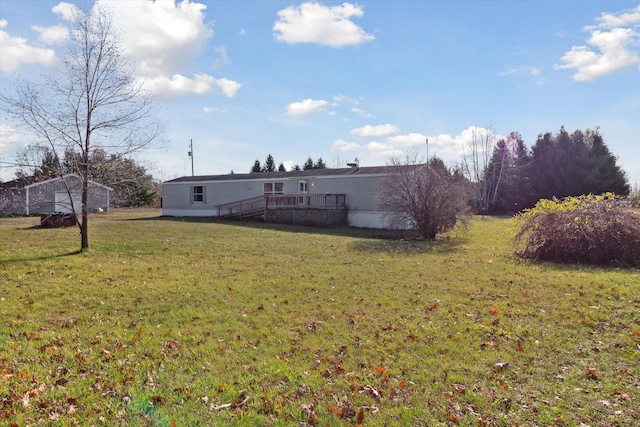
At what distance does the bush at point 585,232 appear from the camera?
33.6 ft

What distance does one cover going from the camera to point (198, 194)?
96.0ft

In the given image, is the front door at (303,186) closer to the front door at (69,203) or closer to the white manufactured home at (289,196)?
the white manufactured home at (289,196)

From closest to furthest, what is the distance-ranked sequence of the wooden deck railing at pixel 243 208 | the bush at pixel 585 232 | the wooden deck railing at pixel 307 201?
the bush at pixel 585 232, the wooden deck railing at pixel 307 201, the wooden deck railing at pixel 243 208

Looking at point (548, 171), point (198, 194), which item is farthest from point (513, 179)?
point (198, 194)

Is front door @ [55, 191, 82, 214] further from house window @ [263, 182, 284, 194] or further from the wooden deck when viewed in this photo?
house window @ [263, 182, 284, 194]

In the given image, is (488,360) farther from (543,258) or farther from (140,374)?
(543,258)

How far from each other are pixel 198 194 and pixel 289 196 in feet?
29.5

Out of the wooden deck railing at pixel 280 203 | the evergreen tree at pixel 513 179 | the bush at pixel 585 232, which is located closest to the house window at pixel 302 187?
the wooden deck railing at pixel 280 203

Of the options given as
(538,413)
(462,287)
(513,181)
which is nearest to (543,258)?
(462,287)

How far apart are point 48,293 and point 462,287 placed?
7385 mm

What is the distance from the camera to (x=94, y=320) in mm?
5578

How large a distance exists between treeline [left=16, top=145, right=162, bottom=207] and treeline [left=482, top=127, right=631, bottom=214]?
3246cm

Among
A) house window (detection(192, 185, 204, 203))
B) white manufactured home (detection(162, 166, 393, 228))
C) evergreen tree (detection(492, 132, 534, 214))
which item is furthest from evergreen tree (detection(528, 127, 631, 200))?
house window (detection(192, 185, 204, 203))

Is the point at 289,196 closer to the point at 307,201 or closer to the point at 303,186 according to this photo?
the point at 307,201
